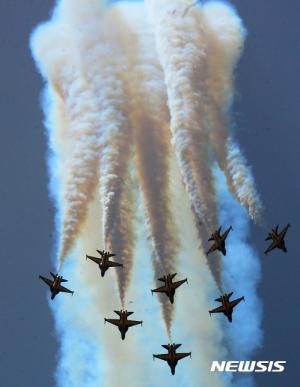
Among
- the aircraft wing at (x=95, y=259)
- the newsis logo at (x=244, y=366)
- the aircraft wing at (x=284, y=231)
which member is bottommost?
the newsis logo at (x=244, y=366)

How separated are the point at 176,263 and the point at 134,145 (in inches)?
366

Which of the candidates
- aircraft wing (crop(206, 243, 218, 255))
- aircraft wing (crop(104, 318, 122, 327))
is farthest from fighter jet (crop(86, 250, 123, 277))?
aircraft wing (crop(206, 243, 218, 255))

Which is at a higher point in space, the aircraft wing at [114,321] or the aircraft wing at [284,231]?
the aircraft wing at [284,231]

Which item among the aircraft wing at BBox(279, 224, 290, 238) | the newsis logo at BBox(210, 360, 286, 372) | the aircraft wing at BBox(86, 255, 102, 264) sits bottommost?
the newsis logo at BBox(210, 360, 286, 372)

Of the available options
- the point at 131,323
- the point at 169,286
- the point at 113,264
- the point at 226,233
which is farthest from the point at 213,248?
the point at 131,323

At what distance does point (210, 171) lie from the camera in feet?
136

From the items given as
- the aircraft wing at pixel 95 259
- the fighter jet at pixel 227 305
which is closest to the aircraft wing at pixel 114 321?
the aircraft wing at pixel 95 259

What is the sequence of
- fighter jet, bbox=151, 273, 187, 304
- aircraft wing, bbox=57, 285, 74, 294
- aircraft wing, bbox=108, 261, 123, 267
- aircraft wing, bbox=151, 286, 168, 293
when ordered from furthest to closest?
aircraft wing, bbox=57, 285, 74, 294, aircraft wing, bbox=151, 286, 168, 293, fighter jet, bbox=151, 273, 187, 304, aircraft wing, bbox=108, 261, 123, 267

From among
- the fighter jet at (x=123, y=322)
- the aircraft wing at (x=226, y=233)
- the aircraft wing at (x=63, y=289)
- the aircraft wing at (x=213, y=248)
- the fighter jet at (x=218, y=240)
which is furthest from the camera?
the aircraft wing at (x=63, y=289)

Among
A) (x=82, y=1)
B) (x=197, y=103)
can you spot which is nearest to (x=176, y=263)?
(x=197, y=103)

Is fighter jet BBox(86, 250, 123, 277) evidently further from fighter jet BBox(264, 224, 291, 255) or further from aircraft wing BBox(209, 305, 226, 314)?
fighter jet BBox(264, 224, 291, 255)

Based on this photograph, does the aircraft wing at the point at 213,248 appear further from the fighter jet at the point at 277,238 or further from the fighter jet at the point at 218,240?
the fighter jet at the point at 277,238

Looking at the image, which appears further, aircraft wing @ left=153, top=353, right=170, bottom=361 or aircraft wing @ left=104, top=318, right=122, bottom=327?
aircraft wing @ left=104, top=318, right=122, bottom=327

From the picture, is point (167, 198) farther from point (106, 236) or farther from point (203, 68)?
point (203, 68)
